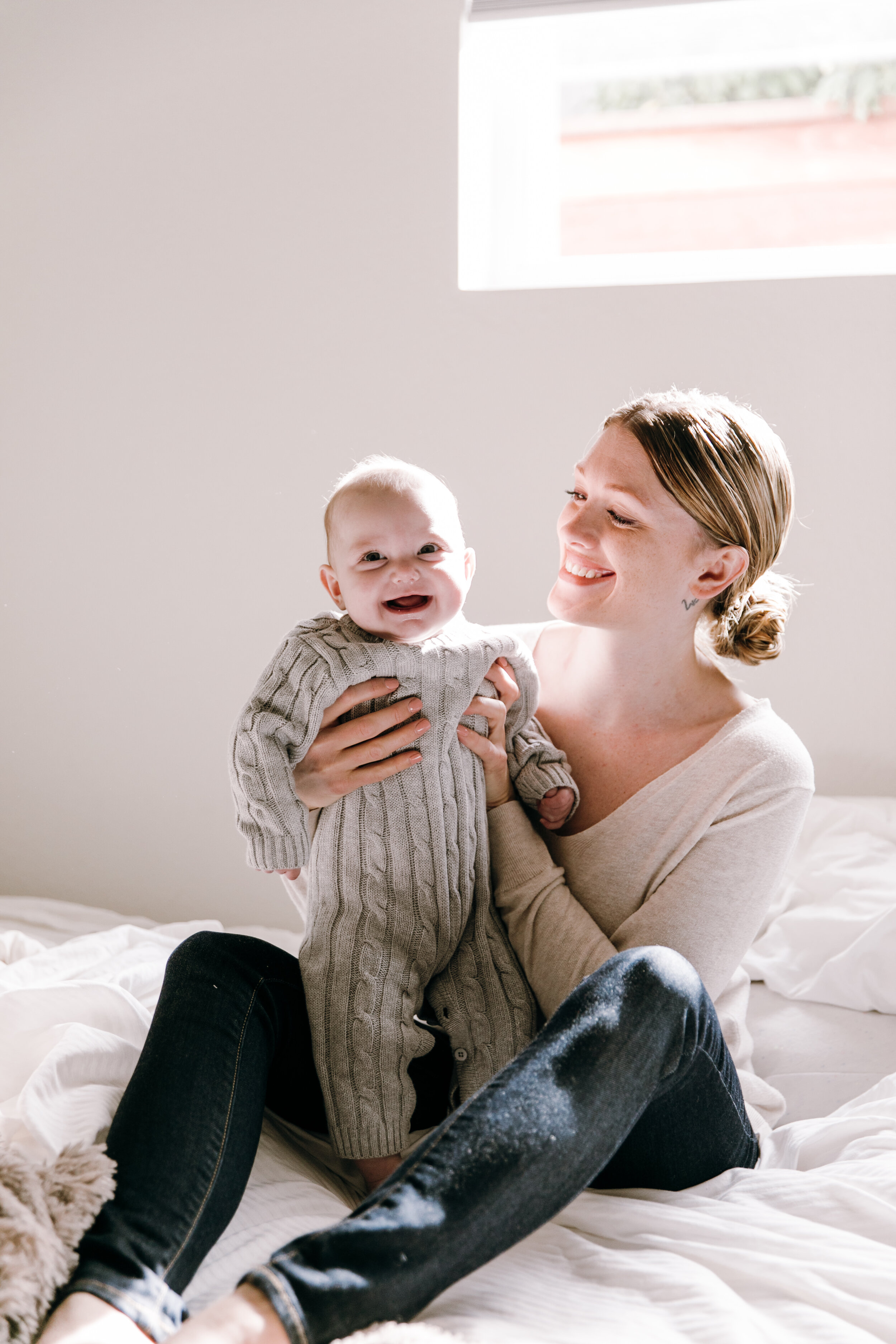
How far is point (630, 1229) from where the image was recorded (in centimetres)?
98

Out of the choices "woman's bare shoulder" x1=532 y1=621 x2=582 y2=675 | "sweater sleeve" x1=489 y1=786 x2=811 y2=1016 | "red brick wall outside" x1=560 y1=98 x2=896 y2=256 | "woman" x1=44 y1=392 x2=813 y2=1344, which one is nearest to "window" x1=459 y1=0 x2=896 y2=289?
"red brick wall outside" x1=560 y1=98 x2=896 y2=256

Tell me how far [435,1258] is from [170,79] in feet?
7.64

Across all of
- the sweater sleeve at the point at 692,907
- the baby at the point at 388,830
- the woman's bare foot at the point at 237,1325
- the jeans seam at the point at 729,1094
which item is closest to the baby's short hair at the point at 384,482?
the baby at the point at 388,830

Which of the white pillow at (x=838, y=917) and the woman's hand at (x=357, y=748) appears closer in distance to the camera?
the woman's hand at (x=357, y=748)

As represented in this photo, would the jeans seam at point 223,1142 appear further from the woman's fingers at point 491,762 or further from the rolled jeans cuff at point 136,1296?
the woman's fingers at point 491,762

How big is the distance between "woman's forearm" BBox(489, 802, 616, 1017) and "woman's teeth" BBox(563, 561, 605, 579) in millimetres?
303

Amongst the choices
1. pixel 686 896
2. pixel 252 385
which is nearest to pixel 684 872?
pixel 686 896

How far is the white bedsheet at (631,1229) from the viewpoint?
0.83m

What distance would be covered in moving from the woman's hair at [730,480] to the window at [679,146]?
3.23 feet

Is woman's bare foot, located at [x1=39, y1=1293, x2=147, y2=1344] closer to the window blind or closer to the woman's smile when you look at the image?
the woman's smile

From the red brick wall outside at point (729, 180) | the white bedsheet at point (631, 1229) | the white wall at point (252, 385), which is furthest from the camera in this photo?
the red brick wall outside at point (729, 180)

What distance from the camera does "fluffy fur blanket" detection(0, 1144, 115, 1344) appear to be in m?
0.73

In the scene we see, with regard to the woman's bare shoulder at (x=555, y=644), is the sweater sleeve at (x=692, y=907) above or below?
below

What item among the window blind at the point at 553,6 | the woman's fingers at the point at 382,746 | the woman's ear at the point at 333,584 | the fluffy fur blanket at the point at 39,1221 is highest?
the window blind at the point at 553,6
